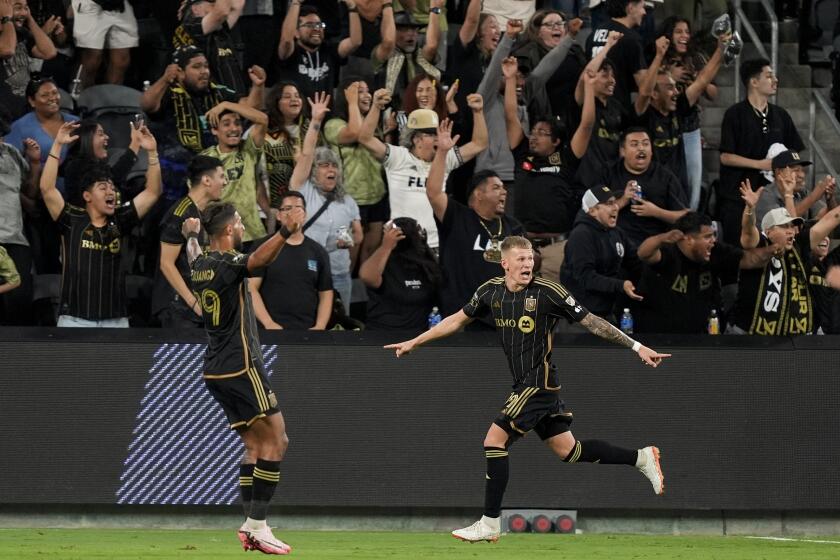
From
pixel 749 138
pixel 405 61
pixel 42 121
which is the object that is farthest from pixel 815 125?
pixel 42 121

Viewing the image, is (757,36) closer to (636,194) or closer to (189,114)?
(636,194)

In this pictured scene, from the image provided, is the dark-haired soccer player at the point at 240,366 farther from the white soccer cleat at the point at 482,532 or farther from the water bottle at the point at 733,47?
A: the water bottle at the point at 733,47

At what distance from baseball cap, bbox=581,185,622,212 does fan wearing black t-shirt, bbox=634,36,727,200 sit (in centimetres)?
182

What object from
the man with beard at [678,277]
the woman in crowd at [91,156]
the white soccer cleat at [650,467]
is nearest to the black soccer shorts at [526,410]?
the white soccer cleat at [650,467]

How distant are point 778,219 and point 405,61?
457 centimetres

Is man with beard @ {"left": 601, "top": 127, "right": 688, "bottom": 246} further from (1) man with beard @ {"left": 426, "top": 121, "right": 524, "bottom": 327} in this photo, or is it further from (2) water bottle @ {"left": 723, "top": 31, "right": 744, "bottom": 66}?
(2) water bottle @ {"left": 723, "top": 31, "right": 744, "bottom": 66}

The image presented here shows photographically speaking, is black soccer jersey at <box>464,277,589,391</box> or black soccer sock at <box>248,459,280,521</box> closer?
black soccer sock at <box>248,459,280,521</box>

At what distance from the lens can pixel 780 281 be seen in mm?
14633

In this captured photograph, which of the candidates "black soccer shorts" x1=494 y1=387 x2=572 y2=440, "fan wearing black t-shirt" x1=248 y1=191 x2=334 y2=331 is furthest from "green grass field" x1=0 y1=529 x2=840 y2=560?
"fan wearing black t-shirt" x1=248 y1=191 x2=334 y2=331

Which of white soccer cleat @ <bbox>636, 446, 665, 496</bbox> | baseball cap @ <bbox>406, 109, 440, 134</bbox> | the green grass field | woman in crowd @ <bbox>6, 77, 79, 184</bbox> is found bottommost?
the green grass field

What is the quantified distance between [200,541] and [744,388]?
519cm

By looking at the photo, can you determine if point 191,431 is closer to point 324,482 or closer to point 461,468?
point 324,482

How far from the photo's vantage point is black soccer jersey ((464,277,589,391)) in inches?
444

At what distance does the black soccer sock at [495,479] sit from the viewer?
36.7 feet
